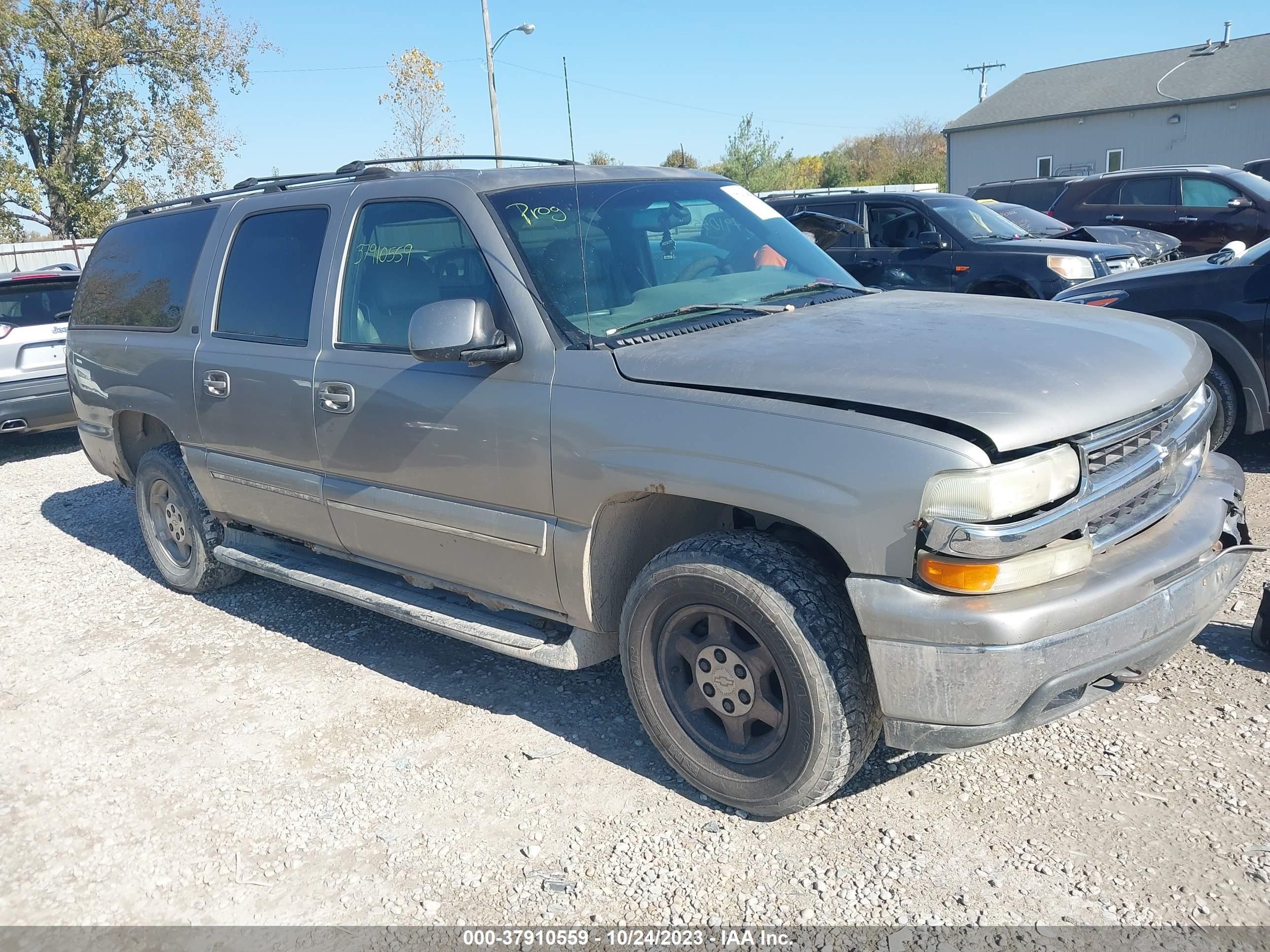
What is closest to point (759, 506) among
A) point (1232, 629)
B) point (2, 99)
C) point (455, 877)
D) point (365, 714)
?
point (455, 877)

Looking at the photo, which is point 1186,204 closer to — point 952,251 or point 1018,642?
point 952,251

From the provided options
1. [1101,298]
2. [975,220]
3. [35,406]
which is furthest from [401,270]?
[975,220]

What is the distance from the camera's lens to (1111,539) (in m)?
2.79

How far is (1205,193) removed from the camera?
13703 mm

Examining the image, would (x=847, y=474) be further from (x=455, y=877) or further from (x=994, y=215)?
(x=994, y=215)

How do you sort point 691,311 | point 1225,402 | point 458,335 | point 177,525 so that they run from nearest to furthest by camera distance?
point 458,335 < point 691,311 < point 177,525 < point 1225,402

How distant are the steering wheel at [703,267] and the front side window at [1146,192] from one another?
12.7m

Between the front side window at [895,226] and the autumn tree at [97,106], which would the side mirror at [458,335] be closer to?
the front side window at [895,226]

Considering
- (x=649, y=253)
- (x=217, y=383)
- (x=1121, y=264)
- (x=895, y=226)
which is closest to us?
(x=649, y=253)

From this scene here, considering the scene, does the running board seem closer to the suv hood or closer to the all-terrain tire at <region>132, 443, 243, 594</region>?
the all-terrain tire at <region>132, 443, 243, 594</region>

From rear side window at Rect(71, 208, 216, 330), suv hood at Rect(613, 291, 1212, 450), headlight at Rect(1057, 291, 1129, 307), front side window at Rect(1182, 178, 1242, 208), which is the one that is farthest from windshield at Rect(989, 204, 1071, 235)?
rear side window at Rect(71, 208, 216, 330)

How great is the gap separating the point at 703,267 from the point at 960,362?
4.37ft

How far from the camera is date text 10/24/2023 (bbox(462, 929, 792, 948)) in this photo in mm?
2609

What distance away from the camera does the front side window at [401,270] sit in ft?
12.0
